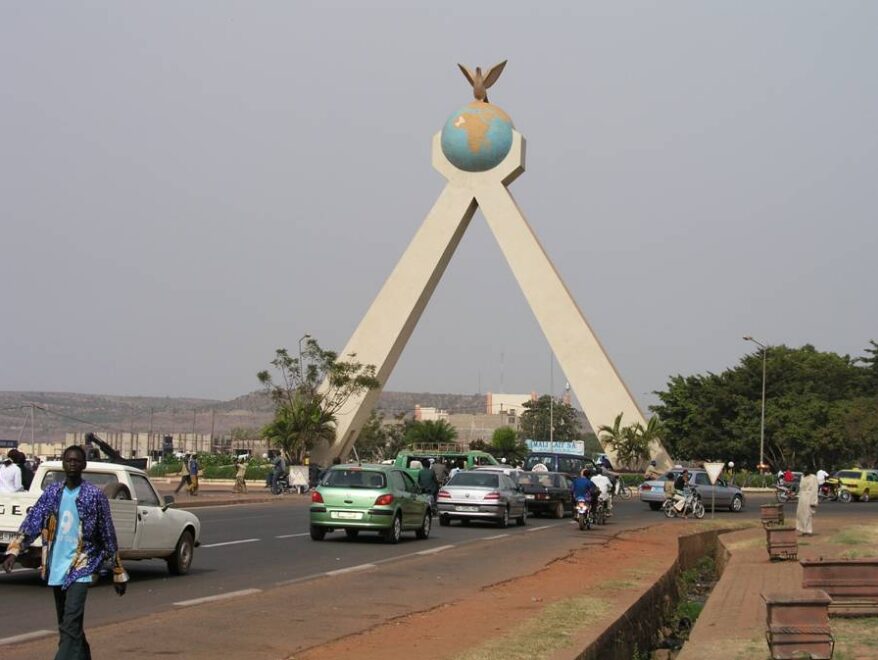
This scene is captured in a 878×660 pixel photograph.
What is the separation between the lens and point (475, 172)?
57906mm

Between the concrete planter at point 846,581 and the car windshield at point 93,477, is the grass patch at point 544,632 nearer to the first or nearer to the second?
the concrete planter at point 846,581

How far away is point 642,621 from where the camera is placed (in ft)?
41.8

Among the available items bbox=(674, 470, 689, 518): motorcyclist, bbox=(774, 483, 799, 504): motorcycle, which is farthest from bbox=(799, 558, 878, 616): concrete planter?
bbox=(774, 483, 799, 504): motorcycle

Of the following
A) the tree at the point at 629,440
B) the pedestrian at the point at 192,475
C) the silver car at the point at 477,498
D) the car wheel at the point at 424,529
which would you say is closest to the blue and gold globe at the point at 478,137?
the tree at the point at 629,440

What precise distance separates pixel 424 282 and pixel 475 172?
220 inches

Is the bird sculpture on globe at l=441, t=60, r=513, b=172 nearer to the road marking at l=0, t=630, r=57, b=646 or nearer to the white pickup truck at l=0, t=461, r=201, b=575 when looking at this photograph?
the white pickup truck at l=0, t=461, r=201, b=575

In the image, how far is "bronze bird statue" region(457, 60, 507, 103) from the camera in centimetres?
5869

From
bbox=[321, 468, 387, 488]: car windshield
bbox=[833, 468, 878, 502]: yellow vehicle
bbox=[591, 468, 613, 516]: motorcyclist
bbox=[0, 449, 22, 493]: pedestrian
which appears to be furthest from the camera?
bbox=[833, 468, 878, 502]: yellow vehicle

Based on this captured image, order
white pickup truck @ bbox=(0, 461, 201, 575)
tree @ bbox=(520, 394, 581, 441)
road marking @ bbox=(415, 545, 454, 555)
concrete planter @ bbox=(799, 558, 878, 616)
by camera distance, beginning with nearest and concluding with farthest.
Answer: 1. concrete planter @ bbox=(799, 558, 878, 616)
2. white pickup truck @ bbox=(0, 461, 201, 575)
3. road marking @ bbox=(415, 545, 454, 555)
4. tree @ bbox=(520, 394, 581, 441)

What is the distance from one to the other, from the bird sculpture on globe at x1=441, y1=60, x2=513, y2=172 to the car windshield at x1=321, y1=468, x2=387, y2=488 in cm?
3770

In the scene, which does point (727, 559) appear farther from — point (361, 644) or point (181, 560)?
point (361, 644)

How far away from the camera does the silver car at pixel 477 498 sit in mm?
26688

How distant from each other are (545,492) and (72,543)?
2554 cm

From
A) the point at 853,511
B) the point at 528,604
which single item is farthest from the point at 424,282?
the point at 528,604
